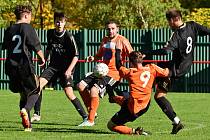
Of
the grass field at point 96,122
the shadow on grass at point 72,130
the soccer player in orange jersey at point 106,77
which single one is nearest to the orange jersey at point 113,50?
the soccer player in orange jersey at point 106,77

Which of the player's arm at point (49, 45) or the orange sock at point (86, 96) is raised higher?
the player's arm at point (49, 45)

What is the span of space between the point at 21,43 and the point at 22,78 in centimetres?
56

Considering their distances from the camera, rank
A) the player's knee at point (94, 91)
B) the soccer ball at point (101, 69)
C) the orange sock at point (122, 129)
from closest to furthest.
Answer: the orange sock at point (122, 129) < the soccer ball at point (101, 69) < the player's knee at point (94, 91)

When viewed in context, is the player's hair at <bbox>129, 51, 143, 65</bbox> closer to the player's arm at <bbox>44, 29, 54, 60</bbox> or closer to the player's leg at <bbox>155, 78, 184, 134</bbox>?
the player's leg at <bbox>155, 78, 184, 134</bbox>

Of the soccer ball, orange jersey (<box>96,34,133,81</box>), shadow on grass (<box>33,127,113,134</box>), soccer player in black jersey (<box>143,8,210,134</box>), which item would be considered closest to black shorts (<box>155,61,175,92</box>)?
soccer player in black jersey (<box>143,8,210,134</box>)

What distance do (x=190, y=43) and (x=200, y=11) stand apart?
131ft

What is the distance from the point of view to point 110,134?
1102 centimetres

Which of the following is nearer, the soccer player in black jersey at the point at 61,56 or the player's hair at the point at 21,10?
the player's hair at the point at 21,10

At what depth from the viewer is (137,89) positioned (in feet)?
35.6

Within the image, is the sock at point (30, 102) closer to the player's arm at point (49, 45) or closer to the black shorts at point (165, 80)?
the player's arm at point (49, 45)

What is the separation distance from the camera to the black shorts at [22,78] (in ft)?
37.3

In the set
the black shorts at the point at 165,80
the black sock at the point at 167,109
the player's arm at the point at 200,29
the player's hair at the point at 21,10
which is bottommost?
the black sock at the point at 167,109

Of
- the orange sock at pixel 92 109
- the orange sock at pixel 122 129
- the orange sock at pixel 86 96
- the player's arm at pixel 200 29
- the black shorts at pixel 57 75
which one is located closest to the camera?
the orange sock at pixel 122 129

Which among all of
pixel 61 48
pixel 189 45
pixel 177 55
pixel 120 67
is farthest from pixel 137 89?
pixel 61 48
